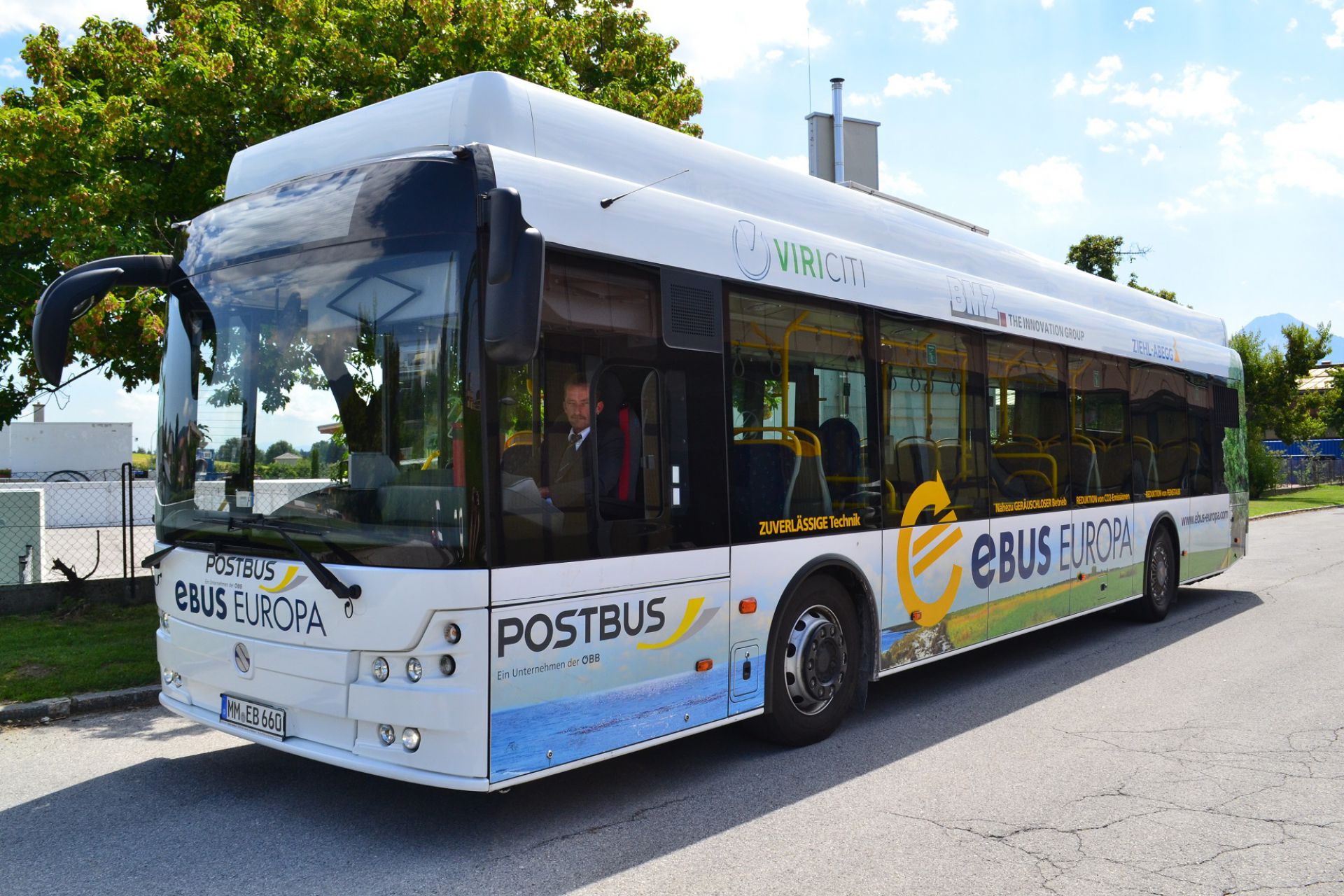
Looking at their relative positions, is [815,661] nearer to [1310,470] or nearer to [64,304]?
[64,304]

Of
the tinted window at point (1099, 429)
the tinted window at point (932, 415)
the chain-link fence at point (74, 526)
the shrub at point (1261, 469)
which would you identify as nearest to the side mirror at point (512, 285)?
the tinted window at point (932, 415)

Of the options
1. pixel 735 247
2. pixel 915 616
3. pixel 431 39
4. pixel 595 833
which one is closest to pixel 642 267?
pixel 735 247

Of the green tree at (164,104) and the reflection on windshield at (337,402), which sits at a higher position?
the green tree at (164,104)

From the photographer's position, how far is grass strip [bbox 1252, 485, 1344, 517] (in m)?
31.4

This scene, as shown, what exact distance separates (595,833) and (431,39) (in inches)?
314

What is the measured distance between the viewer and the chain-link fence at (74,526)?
11562 millimetres

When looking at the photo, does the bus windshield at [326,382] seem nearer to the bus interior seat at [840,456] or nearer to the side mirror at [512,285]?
the side mirror at [512,285]

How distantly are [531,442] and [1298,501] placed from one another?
3763 centimetres

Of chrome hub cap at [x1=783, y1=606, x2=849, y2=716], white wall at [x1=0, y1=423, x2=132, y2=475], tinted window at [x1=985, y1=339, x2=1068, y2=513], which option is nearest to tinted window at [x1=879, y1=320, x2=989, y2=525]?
tinted window at [x1=985, y1=339, x2=1068, y2=513]

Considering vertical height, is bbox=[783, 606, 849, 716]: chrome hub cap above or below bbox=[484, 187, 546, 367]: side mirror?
below

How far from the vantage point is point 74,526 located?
25.2 meters

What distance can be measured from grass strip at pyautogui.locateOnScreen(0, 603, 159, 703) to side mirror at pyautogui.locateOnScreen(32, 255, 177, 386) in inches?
122

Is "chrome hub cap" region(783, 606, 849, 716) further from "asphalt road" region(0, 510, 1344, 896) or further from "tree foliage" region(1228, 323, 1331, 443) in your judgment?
"tree foliage" region(1228, 323, 1331, 443)

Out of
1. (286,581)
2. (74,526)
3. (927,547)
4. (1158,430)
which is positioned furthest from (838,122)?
(74,526)
